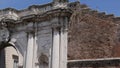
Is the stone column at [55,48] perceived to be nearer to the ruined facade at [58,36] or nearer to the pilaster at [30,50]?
the ruined facade at [58,36]

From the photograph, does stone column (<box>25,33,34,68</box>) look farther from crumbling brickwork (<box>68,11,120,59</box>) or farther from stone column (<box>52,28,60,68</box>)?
crumbling brickwork (<box>68,11,120,59</box>)

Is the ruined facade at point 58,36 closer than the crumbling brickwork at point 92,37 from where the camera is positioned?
Yes

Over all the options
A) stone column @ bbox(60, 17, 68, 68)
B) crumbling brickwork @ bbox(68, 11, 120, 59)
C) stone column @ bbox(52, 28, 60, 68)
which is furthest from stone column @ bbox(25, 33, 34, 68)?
crumbling brickwork @ bbox(68, 11, 120, 59)

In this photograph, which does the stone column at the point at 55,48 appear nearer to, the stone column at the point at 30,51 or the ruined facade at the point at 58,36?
Result: the ruined facade at the point at 58,36

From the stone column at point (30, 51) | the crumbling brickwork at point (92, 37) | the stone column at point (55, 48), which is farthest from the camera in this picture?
the crumbling brickwork at point (92, 37)

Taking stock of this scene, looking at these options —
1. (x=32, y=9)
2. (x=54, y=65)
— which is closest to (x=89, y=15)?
(x=32, y=9)

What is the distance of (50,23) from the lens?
15.8 meters

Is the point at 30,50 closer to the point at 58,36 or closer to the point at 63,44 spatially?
the point at 58,36

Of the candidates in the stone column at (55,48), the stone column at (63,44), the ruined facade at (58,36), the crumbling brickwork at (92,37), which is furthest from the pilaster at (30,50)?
the crumbling brickwork at (92,37)

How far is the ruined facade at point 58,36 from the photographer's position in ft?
50.0

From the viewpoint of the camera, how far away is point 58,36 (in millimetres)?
15398

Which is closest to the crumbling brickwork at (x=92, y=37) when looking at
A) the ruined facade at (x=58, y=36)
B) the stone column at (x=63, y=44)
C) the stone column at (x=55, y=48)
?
the ruined facade at (x=58, y=36)

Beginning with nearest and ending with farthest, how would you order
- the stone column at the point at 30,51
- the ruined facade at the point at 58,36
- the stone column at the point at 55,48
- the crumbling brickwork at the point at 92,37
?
the stone column at the point at 55,48, the ruined facade at the point at 58,36, the stone column at the point at 30,51, the crumbling brickwork at the point at 92,37

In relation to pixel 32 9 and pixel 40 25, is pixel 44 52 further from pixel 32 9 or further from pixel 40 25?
pixel 32 9
